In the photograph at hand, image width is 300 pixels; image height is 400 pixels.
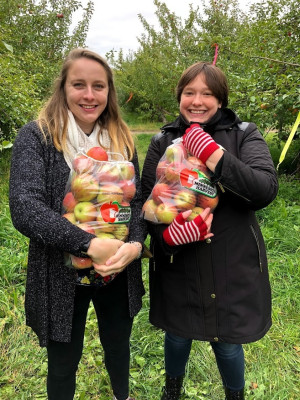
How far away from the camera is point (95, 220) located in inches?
52.9

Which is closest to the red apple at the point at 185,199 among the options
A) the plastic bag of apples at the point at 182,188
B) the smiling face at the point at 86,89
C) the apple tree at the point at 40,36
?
the plastic bag of apples at the point at 182,188

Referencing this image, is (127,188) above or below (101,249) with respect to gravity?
above

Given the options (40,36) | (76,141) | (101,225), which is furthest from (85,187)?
(40,36)

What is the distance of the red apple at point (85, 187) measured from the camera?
132 centimetres

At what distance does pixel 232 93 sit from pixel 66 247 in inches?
145

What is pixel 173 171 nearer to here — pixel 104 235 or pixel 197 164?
pixel 197 164

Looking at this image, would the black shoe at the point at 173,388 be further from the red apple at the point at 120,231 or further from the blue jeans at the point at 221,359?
the red apple at the point at 120,231

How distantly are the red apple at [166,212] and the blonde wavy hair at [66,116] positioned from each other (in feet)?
1.08

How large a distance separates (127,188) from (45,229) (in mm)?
376

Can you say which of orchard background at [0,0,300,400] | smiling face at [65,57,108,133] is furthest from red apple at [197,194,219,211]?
orchard background at [0,0,300,400]

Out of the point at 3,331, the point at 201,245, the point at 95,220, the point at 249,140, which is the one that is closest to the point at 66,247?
the point at 95,220

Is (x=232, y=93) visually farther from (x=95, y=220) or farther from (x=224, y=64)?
(x=95, y=220)

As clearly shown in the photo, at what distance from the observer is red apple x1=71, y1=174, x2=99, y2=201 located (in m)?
1.32

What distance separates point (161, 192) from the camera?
1490 millimetres
